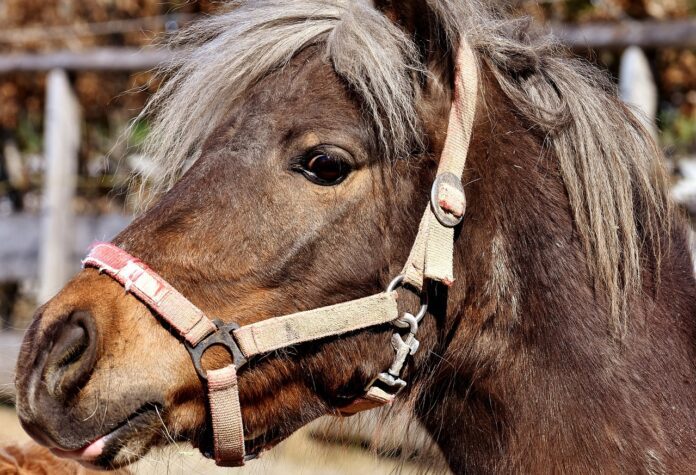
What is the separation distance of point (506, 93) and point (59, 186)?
424 cm

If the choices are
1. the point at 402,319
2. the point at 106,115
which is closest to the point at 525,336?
the point at 402,319

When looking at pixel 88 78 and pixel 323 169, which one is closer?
pixel 323 169

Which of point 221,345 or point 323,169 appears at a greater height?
point 323,169

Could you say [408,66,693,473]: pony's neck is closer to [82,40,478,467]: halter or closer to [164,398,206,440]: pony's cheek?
[82,40,478,467]: halter

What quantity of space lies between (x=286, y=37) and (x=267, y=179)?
0.39m

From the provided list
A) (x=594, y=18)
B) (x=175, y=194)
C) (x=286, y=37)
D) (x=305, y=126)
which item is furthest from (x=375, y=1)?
(x=594, y=18)

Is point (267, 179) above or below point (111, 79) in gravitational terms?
above

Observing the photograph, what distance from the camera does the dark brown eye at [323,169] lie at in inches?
74.4

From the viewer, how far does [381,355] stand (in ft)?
6.38

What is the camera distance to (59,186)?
561 centimetres

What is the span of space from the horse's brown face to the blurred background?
0.90 feet

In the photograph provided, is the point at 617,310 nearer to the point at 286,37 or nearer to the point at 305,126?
the point at 305,126

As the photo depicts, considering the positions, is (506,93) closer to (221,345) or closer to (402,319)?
(402,319)

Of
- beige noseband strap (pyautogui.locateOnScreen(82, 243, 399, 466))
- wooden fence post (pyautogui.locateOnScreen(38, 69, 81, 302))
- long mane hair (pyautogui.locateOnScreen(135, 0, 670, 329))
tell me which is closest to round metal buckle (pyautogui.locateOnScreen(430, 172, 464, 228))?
long mane hair (pyautogui.locateOnScreen(135, 0, 670, 329))
